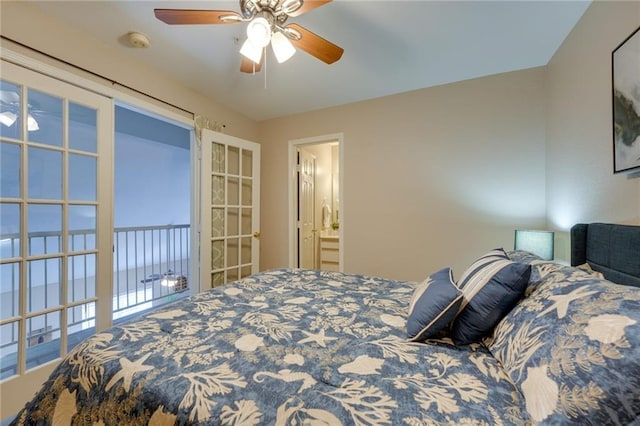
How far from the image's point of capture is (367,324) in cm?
122

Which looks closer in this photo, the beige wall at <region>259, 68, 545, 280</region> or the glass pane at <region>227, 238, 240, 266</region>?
the beige wall at <region>259, 68, 545, 280</region>

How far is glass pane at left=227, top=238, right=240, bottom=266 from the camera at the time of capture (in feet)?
10.3

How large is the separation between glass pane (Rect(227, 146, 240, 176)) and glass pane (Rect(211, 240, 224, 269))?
879 mm

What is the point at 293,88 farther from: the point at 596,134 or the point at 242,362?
the point at 242,362

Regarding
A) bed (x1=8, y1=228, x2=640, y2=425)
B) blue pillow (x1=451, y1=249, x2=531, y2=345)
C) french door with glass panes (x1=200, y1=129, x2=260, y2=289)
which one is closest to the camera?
bed (x1=8, y1=228, x2=640, y2=425)

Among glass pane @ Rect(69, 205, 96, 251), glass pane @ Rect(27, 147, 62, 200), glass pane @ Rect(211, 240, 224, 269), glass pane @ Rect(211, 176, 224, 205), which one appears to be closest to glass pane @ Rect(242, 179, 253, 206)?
glass pane @ Rect(211, 176, 224, 205)

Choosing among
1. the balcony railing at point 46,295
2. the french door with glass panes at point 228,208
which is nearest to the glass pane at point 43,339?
the balcony railing at point 46,295

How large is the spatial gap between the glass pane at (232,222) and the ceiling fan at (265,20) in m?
1.96

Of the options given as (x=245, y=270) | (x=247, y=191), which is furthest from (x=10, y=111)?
(x=245, y=270)

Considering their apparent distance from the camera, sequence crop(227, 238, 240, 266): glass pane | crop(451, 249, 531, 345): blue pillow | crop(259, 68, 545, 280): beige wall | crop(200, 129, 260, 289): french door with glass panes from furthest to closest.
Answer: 1. crop(227, 238, 240, 266): glass pane
2. crop(200, 129, 260, 289): french door with glass panes
3. crop(259, 68, 545, 280): beige wall
4. crop(451, 249, 531, 345): blue pillow

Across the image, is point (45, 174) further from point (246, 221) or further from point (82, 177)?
point (246, 221)

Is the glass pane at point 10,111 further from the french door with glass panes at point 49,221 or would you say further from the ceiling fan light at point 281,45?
the ceiling fan light at point 281,45

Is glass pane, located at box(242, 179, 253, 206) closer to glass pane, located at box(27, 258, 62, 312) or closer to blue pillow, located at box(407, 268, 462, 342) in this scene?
glass pane, located at box(27, 258, 62, 312)

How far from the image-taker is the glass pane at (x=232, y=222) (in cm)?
315
